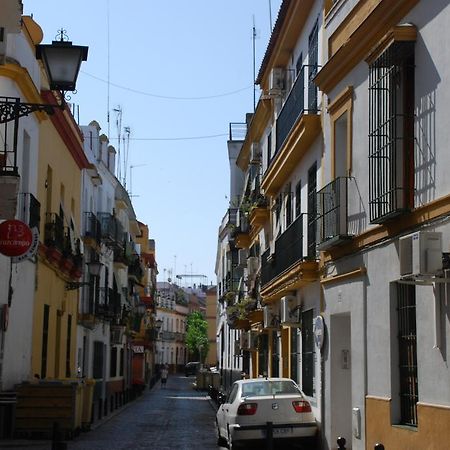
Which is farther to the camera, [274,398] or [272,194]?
[272,194]

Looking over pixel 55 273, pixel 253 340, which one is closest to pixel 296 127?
pixel 55 273

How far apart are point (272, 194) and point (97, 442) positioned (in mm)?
8170

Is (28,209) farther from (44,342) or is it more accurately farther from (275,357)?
(275,357)

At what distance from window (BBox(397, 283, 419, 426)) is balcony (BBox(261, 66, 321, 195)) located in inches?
231

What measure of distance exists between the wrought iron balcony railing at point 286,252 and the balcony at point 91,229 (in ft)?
33.2

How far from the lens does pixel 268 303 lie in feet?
78.9

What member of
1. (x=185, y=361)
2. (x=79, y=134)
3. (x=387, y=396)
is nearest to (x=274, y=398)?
(x=387, y=396)

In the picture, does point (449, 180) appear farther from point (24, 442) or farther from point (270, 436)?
point (24, 442)

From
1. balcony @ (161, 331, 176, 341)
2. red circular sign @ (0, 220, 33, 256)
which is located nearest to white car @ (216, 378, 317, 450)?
red circular sign @ (0, 220, 33, 256)

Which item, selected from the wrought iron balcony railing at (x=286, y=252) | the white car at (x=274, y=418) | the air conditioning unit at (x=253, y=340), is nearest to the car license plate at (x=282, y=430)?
the white car at (x=274, y=418)

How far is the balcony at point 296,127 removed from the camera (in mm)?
17570

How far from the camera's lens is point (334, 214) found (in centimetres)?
1487

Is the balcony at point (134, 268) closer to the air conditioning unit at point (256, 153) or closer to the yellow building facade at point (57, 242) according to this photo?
the yellow building facade at point (57, 242)

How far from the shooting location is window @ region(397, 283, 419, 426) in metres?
11.8
